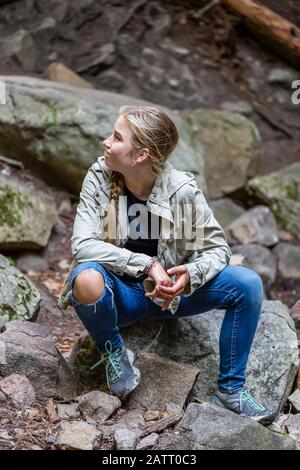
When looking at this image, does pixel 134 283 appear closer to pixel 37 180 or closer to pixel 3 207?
pixel 3 207

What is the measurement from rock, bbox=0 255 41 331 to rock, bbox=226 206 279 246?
2829mm

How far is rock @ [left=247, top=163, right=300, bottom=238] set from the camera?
6.76m

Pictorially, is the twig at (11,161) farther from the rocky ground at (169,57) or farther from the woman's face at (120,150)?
the woman's face at (120,150)

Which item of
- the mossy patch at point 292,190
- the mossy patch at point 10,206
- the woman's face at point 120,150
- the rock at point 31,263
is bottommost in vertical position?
the mossy patch at point 292,190

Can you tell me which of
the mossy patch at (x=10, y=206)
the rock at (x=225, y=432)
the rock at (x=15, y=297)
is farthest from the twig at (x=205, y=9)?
the rock at (x=225, y=432)

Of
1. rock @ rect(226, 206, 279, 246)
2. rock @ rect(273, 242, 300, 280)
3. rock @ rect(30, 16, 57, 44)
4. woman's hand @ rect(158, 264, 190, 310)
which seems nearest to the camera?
woman's hand @ rect(158, 264, 190, 310)

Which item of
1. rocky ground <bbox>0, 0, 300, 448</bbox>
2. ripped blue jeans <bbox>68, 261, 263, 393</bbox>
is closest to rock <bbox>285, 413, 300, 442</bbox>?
ripped blue jeans <bbox>68, 261, 263, 393</bbox>

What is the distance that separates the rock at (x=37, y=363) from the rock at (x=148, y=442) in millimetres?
586

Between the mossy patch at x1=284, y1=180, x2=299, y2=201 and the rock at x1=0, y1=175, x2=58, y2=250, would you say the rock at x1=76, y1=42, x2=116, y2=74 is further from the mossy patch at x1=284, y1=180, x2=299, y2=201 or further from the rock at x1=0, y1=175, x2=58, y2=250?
the rock at x1=0, y1=175, x2=58, y2=250

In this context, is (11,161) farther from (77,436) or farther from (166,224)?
(77,436)

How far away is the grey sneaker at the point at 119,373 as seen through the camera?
3145mm

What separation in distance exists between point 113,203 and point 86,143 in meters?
2.52

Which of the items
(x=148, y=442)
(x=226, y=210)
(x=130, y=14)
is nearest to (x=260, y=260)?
(x=226, y=210)
